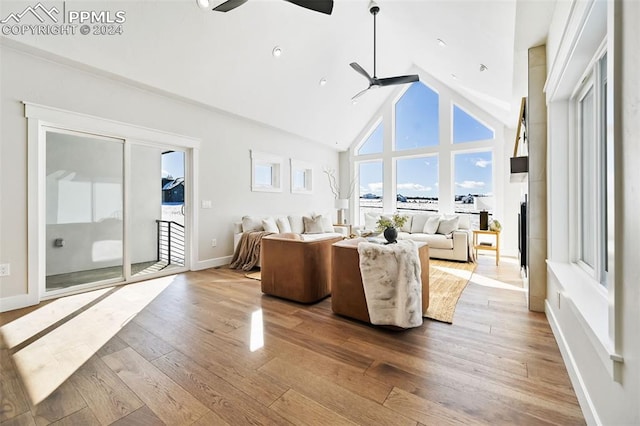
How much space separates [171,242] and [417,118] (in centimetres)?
630

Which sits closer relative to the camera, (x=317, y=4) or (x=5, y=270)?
(x=317, y=4)

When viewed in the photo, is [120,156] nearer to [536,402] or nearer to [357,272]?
[357,272]

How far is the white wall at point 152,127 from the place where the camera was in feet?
9.41

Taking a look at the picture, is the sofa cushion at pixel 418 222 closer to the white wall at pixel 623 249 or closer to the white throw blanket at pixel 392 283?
the white throw blanket at pixel 392 283

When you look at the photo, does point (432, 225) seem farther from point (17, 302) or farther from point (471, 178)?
point (17, 302)

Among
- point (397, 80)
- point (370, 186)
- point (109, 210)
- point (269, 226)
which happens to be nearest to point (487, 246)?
point (397, 80)

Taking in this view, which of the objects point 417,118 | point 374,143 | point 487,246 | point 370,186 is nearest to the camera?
point 487,246

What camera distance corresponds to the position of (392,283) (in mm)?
2330

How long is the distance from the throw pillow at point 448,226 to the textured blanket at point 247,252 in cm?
357

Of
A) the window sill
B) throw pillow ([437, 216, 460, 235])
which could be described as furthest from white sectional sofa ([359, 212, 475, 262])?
the window sill

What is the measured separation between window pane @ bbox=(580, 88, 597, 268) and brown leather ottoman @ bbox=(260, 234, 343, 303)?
2.21m

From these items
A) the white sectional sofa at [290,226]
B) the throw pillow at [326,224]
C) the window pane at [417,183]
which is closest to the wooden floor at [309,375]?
the white sectional sofa at [290,226]

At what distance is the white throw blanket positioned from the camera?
2.29 metres

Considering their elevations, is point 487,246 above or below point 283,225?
below
